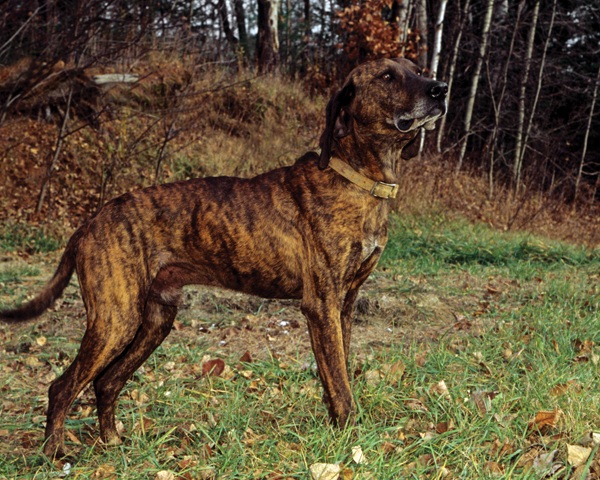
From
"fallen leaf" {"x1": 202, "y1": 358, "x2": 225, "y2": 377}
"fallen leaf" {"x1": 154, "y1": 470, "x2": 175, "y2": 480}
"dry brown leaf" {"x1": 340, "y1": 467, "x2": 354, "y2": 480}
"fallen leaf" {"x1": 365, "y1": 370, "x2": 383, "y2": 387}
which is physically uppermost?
"dry brown leaf" {"x1": 340, "y1": 467, "x2": 354, "y2": 480}

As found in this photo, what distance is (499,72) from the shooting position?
1839cm

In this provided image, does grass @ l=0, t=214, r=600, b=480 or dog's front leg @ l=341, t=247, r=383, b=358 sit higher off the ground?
dog's front leg @ l=341, t=247, r=383, b=358

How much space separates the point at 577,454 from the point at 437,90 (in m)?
1.89

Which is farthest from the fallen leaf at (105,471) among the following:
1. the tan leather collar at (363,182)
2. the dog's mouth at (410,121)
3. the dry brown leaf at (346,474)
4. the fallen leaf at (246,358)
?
the dog's mouth at (410,121)

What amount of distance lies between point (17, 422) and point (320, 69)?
13.4 metres

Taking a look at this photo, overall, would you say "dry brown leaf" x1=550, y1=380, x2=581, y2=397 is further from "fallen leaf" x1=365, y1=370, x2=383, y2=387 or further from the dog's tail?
the dog's tail

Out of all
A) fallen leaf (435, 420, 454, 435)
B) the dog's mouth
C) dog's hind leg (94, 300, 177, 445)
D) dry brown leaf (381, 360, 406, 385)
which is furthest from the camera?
dry brown leaf (381, 360, 406, 385)

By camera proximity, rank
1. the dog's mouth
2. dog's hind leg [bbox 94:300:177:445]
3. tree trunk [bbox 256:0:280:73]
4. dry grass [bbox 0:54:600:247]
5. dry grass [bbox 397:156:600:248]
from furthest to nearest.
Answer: tree trunk [bbox 256:0:280:73], dry grass [bbox 397:156:600:248], dry grass [bbox 0:54:600:247], dog's hind leg [bbox 94:300:177:445], the dog's mouth

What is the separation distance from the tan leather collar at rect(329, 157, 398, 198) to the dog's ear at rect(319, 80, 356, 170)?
91 mm

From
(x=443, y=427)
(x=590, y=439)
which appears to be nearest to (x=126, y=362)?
(x=443, y=427)

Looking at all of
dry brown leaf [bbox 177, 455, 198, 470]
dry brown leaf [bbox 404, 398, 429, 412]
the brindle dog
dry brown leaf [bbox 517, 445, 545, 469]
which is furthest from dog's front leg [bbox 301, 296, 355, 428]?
dry brown leaf [bbox 517, 445, 545, 469]

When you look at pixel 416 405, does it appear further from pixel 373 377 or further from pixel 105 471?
→ pixel 105 471

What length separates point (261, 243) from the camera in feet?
11.2

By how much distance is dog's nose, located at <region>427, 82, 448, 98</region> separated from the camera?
3119 mm
